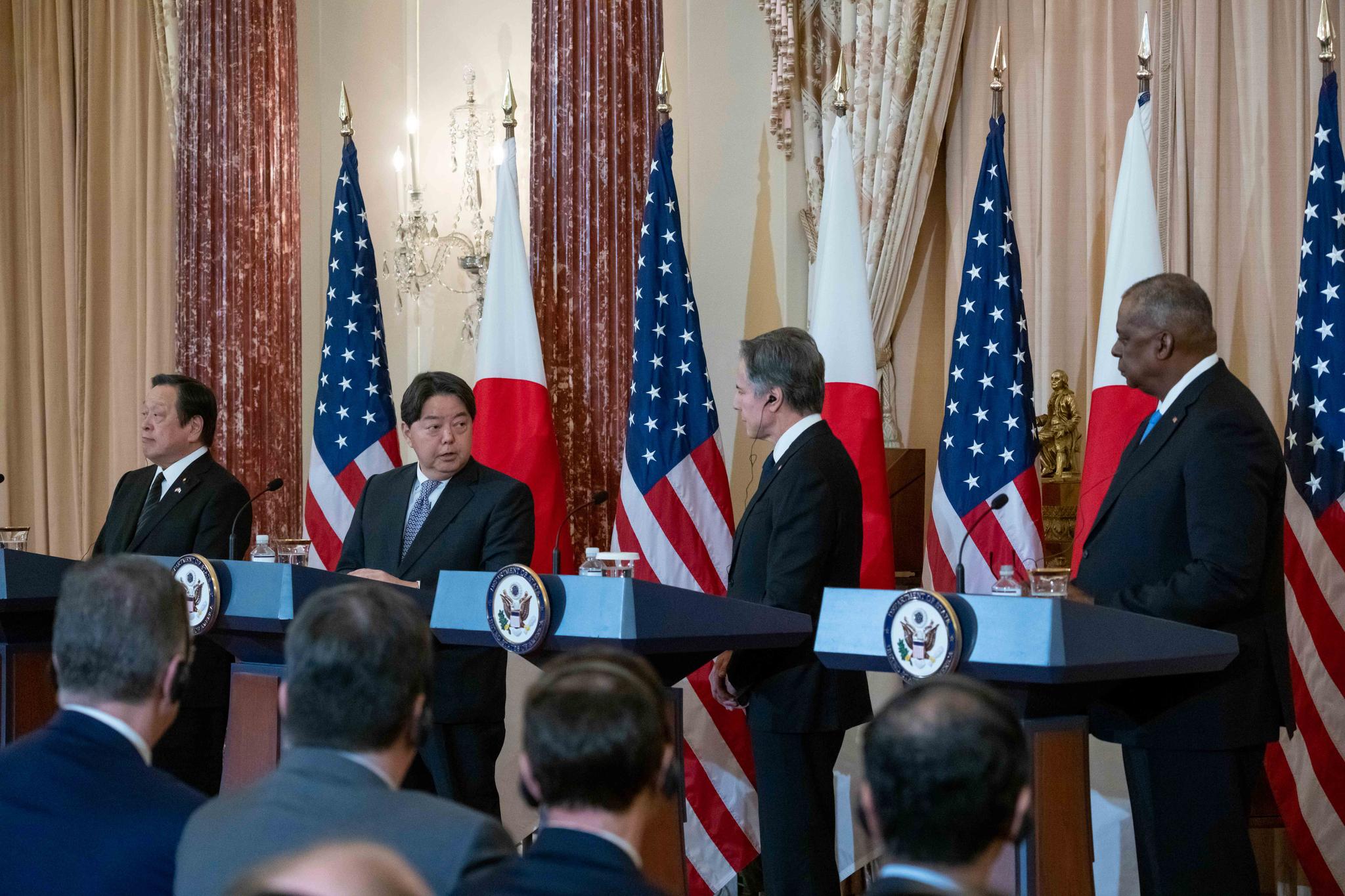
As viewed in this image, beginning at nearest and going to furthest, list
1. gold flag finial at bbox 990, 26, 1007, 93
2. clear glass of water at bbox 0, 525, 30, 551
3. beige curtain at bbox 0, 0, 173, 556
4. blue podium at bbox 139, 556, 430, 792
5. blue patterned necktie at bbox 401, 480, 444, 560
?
blue podium at bbox 139, 556, 430, 792 < blue patterned necktie at bbox 401, 480, 444, 560 < clear glass of water at bbox 0, 525, 30, 551 < gold flag finial at bbox 990, 26, 1007, 93 < beige curtain at bbox 0, 0, 173, 556

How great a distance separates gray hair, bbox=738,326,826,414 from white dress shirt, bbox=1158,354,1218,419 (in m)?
0.83

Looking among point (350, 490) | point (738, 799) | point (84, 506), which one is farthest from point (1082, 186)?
point (84, 506)

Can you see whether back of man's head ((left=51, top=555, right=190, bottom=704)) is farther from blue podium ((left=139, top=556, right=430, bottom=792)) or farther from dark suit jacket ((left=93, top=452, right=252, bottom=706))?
dark suit jacket ((left=93, top=452, right=252, bottom=706))

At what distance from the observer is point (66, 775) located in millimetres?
1761

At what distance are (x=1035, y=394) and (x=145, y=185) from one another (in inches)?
197

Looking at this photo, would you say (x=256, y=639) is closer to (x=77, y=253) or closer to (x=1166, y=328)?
(x=1166, y=328)

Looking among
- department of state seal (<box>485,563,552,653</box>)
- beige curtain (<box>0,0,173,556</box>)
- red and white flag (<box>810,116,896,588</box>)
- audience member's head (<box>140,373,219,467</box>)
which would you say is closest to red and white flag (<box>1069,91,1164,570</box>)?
red and white flag (<box>810,116,896,588</box>)

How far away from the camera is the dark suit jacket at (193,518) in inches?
176

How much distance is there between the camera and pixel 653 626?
9.79ft

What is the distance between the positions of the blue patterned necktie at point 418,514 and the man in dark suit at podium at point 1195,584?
1.86 meters

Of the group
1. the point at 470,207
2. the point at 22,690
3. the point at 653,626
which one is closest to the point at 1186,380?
the point at 653,626

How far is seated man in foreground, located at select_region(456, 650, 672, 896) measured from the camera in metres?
1.38

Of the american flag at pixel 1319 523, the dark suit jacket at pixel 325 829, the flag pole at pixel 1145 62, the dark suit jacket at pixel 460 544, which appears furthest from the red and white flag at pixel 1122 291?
the dark suit jacket at pixel 325 829

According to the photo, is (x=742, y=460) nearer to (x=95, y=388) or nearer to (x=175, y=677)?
(x=95, y=388)
